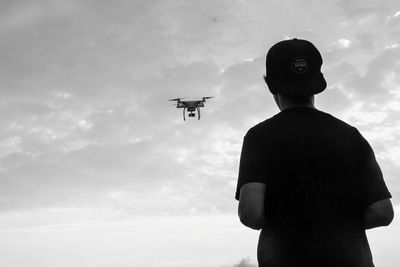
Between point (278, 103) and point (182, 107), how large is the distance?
68821 mm

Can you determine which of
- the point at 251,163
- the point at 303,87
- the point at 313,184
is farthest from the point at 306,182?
the point at 303,87

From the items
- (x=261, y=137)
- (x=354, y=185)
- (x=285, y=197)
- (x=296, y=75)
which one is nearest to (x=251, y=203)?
(x=285, y=197)

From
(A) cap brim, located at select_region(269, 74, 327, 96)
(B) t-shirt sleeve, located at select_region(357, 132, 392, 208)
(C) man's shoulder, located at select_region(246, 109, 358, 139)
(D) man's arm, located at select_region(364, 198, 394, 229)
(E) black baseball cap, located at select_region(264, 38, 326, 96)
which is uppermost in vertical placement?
(E) black baseball cap, located at select_region(264, 38, 326, 96)

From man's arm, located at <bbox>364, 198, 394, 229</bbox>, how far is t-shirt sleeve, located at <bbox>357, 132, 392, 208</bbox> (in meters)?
0.04

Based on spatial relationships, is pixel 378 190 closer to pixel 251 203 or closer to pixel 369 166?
pixel 369 166

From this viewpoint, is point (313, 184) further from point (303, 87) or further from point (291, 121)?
point (303, 87)

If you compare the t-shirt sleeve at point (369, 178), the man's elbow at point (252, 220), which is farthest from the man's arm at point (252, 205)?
the t-shirt sleeve at point (369, 178)

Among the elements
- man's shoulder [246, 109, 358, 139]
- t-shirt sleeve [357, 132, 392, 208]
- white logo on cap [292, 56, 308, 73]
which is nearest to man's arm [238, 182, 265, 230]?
man's shoulder [246, 109, 358, 139]

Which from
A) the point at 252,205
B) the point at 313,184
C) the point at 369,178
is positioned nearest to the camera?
the point at 252,205

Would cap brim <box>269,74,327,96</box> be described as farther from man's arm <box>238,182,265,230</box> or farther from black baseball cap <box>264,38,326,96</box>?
man's arm <box>238,182,265,230</box>

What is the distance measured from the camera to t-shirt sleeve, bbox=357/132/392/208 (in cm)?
463

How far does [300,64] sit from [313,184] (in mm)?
1095

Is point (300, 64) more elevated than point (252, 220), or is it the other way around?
point (300, 64)

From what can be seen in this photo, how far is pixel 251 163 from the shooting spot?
4.59m
